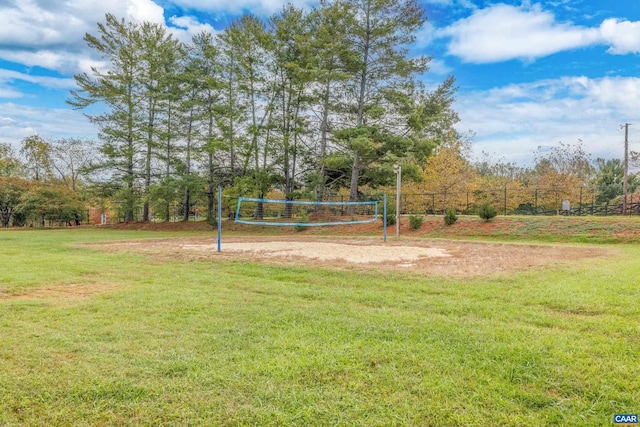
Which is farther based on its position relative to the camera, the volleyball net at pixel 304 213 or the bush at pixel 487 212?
the volleyball net at pixel 304 213

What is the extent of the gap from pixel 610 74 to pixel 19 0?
25099mm

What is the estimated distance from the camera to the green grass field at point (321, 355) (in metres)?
2.03

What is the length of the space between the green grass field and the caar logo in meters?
0.04

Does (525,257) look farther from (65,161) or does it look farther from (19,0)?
(65,161)

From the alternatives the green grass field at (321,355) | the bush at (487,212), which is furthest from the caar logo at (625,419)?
the bush at (487,212)

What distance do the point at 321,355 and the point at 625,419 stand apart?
5.88 feet

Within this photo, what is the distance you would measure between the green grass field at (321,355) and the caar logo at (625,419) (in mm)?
41

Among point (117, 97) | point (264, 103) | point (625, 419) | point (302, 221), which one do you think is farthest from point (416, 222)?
→ point (117, 97)

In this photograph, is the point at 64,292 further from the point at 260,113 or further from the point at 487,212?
the point at 260,113

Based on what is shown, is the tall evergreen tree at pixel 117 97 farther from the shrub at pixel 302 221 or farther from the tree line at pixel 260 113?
the shrub at pixel 302 221

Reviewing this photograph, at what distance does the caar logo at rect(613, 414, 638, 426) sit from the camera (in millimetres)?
1909

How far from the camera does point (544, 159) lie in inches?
1193

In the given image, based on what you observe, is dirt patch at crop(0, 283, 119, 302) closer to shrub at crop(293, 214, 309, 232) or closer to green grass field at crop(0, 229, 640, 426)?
green grass field at crop(0, 229, 640, 426)

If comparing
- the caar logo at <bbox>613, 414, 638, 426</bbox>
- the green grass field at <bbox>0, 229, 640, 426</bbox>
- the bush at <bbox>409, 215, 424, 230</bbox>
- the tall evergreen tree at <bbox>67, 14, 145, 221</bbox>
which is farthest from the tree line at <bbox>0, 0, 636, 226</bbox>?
the caar logo at <bbox>613, 414, 638, 426</bbox>
